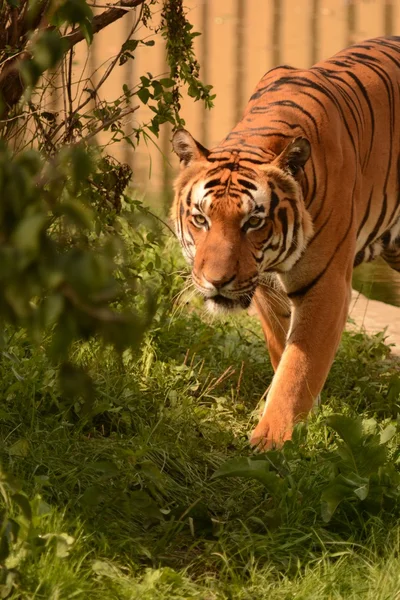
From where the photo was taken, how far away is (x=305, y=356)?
3779 millimetres

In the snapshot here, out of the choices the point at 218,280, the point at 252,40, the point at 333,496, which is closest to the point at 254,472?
the point at 333,496

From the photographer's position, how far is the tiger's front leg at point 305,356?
143 inches

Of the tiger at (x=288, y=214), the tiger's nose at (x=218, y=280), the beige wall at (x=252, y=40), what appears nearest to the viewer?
the tiger's nose at (x=218, y=280)

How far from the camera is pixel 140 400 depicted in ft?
12.1

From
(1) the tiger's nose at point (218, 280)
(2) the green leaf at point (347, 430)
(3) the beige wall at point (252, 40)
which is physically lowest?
(2) the green leaf at point (347, 430)

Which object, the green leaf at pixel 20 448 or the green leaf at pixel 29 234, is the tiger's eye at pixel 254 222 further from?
the green leaf at pixel 29 234

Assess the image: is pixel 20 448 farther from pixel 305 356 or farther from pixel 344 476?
pixel 305 356

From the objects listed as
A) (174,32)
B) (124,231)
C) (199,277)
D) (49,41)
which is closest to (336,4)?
(124,231)

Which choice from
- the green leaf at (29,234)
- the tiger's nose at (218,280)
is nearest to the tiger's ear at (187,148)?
the tiger's nose at (218,280)

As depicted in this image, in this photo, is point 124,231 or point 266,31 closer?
point 124,231

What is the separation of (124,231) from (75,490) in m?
2.59

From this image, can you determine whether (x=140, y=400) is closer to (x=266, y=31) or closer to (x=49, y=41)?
(x=49, y=41)

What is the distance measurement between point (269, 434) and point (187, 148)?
1095 millimetres

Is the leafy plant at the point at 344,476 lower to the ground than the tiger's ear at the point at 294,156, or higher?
lower
